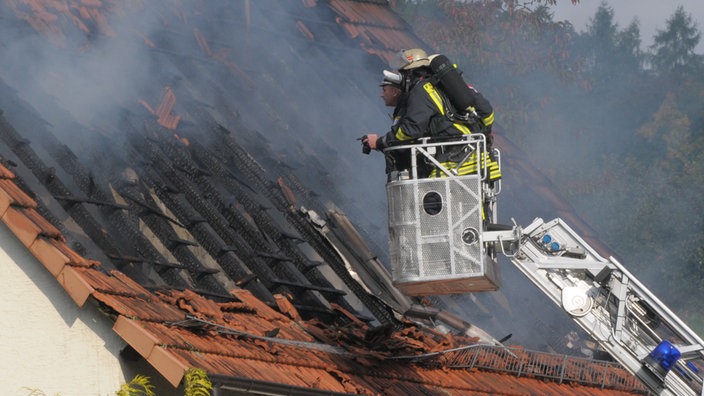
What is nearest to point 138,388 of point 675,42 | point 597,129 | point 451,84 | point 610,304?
point 451,84

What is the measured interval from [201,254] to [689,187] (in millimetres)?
21642

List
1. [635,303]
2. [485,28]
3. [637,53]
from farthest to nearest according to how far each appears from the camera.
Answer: [637,53], [485,28], [635,303]

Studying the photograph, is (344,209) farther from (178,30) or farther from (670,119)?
(670,119)

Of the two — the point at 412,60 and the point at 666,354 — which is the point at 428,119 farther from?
Result: the point at 666,354

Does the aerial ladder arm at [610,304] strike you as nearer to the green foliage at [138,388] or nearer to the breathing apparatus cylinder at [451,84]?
the breathing apparatus cylinder at [451,84]

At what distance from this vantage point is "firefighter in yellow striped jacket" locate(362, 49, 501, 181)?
8484mm

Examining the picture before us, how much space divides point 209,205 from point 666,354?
319 cm

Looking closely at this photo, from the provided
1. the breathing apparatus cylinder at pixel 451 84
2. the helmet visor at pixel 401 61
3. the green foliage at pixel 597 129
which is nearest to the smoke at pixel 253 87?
the helmet visor at pixel 401 61

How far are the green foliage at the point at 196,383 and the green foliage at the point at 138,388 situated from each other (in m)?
0.38

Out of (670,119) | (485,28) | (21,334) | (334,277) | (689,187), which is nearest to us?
(21,334)

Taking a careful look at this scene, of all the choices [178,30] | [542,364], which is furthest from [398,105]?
[178,30]

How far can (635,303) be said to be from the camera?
328 inches

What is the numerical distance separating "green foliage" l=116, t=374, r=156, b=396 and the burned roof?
0.83ft

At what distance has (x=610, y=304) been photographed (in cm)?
836
